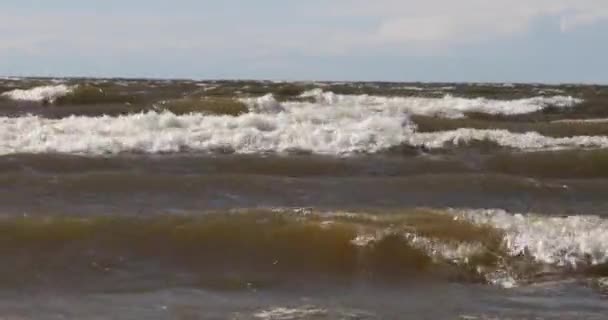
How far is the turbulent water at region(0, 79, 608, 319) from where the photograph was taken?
704 centimetres

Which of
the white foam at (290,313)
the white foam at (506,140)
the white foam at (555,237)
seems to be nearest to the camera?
the white foam at (290,313)

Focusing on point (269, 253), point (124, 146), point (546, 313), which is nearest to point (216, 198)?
point (269, 253)

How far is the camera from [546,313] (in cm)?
651

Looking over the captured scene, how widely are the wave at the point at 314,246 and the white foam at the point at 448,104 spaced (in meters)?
18.0

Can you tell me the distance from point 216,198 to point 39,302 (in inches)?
201

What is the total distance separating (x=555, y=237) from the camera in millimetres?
8734

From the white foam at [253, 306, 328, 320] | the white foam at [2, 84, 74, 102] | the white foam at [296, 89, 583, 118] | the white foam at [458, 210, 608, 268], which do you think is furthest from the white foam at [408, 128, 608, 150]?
the white foam at [2, 84, 74, 102]

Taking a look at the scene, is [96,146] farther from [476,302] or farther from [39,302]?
[476,302]

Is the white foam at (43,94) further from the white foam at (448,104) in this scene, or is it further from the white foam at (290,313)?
the white foam at (290,313)

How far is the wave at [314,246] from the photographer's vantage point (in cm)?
803

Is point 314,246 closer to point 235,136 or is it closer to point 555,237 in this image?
point 555,237

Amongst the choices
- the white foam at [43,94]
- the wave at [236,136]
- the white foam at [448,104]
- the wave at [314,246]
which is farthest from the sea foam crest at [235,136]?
the white foam at [43,94]

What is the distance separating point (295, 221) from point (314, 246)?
30.9 inches

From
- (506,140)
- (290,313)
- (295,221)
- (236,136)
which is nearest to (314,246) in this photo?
(295,221)
